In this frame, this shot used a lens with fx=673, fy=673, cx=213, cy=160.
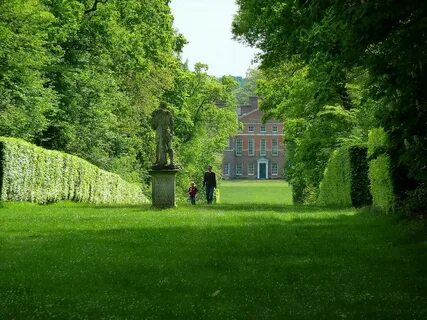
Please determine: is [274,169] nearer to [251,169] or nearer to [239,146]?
[251,169]

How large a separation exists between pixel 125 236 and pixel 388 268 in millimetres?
5184

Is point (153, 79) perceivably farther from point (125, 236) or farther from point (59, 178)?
point (125, 236)

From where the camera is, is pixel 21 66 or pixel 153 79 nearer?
pixel 21 66

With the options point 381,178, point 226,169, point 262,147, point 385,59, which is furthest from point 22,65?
point 226,169

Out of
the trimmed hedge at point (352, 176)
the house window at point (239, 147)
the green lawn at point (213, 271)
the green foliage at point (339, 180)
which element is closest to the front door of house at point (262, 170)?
the house window at point (239, 147)

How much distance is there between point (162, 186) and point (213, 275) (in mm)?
12954

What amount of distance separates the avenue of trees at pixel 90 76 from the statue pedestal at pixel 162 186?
705 cm

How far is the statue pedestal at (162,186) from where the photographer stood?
21.4m

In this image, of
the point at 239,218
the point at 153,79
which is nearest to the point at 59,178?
the point at 239,218

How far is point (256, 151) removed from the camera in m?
122

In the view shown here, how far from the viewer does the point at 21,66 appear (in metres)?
24.3

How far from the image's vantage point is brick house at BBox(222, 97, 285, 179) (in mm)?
121812

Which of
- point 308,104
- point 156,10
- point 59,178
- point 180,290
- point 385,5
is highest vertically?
point 156,10

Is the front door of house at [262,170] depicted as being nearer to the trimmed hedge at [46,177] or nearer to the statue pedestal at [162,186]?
the trimmed hedge at [46,177]
